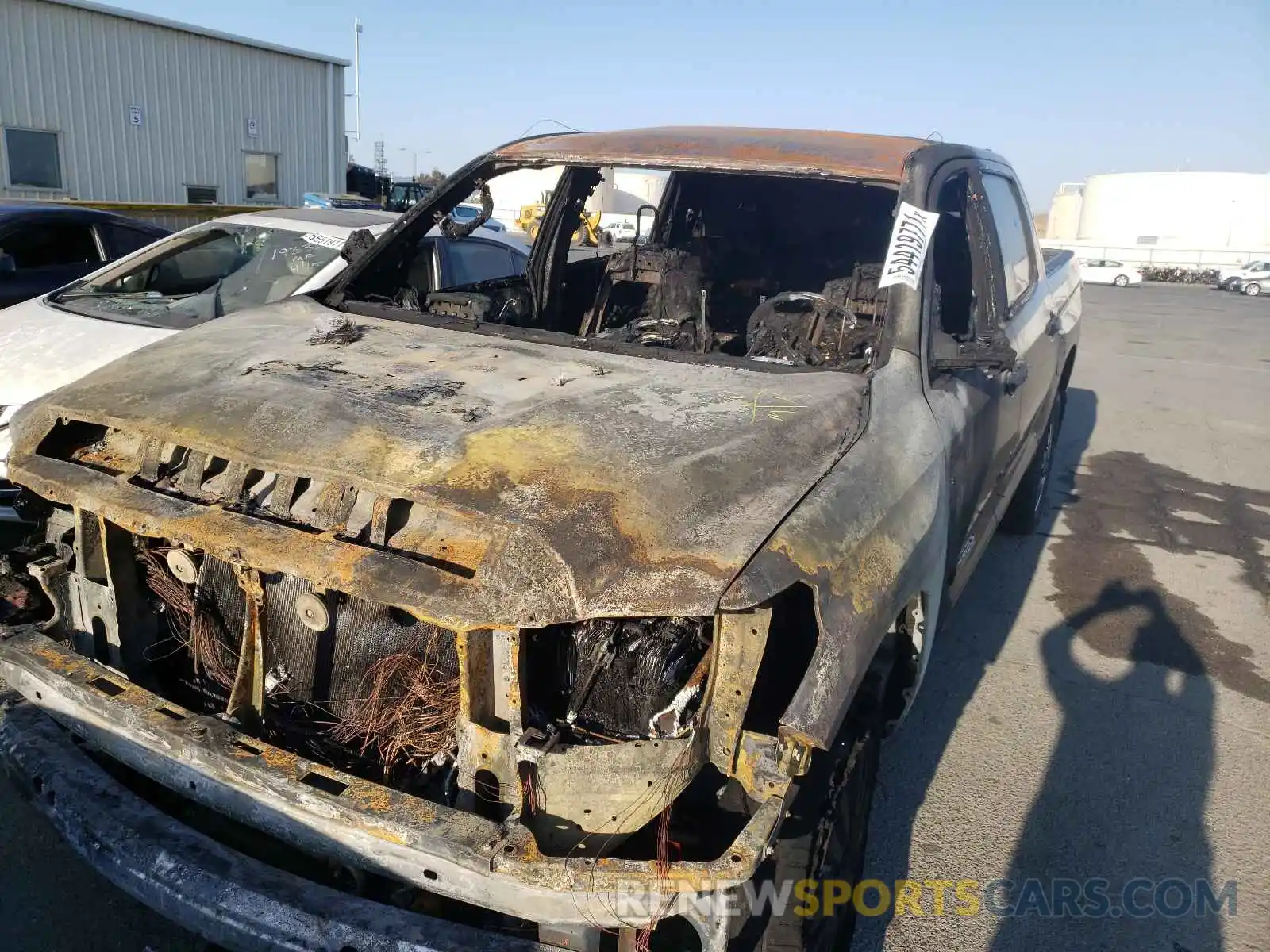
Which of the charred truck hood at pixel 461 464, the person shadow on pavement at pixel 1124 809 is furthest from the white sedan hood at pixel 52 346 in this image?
the person shadow on pavement at pixel 1124 809

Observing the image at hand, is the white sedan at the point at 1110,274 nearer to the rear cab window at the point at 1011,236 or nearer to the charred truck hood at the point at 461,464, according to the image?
the rear cab window at the point at 1011,236

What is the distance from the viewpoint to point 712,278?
→ 442 cm

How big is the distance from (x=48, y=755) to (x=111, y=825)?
0.34 metres

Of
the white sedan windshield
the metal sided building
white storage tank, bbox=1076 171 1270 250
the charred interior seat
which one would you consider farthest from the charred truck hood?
white storage tank, bbox=1076 171 1270 250

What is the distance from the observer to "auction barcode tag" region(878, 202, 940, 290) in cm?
287

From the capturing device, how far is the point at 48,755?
217 centimetres

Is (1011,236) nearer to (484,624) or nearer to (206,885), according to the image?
(484,624)

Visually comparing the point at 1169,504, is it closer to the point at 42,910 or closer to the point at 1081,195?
the point at 42,910

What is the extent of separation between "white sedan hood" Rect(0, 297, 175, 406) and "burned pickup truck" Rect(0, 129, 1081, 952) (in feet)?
7.24

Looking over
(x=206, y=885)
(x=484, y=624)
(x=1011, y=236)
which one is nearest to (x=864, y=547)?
(x=484, y=624)

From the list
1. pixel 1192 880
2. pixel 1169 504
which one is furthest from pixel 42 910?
pixel 1169 504

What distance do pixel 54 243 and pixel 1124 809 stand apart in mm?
7741

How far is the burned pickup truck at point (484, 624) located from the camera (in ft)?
5.72

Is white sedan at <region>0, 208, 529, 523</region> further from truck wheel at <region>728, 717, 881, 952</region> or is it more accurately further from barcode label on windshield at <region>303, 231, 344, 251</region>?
truck wheel at <region>728, 717, 881, 952</region>
